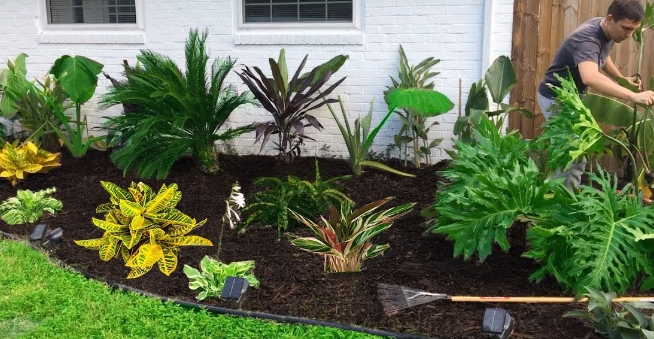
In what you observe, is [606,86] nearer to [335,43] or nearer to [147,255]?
[335,43]

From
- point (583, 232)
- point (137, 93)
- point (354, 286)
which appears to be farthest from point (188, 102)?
point (583, 232)

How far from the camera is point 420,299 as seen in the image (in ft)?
11.5

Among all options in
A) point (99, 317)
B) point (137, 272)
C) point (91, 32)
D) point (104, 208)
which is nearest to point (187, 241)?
point (137, 272)

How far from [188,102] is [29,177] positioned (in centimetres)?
176

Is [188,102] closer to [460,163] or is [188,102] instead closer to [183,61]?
[183,61]

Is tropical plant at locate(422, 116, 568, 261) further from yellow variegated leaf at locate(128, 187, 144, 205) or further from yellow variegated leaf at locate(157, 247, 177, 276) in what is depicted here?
yellow variegated leaf at locate(128, 187, 144, 205)

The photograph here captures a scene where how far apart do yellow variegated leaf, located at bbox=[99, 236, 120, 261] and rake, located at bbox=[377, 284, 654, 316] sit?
172cm

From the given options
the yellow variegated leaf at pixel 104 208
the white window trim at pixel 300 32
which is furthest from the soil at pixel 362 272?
the white window trim at pixel 300 32

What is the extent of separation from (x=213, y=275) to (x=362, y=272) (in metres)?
0.87

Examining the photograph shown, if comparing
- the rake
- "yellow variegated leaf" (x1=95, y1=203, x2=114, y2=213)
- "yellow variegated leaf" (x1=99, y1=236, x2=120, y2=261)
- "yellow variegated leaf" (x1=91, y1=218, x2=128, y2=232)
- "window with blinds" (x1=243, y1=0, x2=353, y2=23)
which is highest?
"window with blinds" (x1=243, y1=0, x2=353, y2=23)

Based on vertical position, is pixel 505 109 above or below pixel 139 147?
above

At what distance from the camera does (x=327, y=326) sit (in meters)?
3.37

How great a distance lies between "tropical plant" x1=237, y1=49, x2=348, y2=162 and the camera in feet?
19.0

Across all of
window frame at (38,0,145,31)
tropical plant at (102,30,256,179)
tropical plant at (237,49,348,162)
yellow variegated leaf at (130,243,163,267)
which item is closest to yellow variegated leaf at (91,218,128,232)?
yellow variegated leaf at (130,243,163,267)
